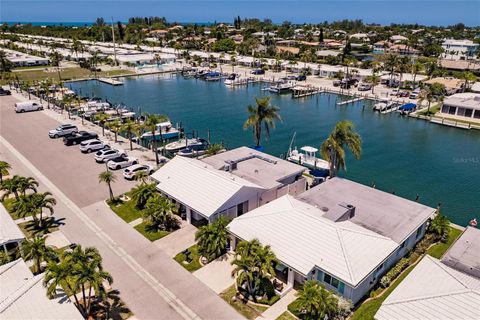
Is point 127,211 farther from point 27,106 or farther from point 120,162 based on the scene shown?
point 27,106

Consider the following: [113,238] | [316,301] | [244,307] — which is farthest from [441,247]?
[113,238]

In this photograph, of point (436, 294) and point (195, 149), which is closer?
point (436, 294)

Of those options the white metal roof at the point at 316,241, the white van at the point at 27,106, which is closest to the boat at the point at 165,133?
the white van at the point at 27,106

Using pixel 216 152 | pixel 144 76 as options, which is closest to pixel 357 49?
pixel 144 76

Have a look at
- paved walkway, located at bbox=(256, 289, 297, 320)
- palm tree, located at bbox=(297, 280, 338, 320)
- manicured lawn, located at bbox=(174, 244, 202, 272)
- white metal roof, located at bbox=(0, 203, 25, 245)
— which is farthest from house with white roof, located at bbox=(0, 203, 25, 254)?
palm tree, located at bbox=(297, 280, 338, 320)

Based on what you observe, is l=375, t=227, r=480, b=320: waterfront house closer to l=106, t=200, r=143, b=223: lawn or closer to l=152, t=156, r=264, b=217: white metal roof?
l=152, t=156, r=264, b=217: white metal roof
